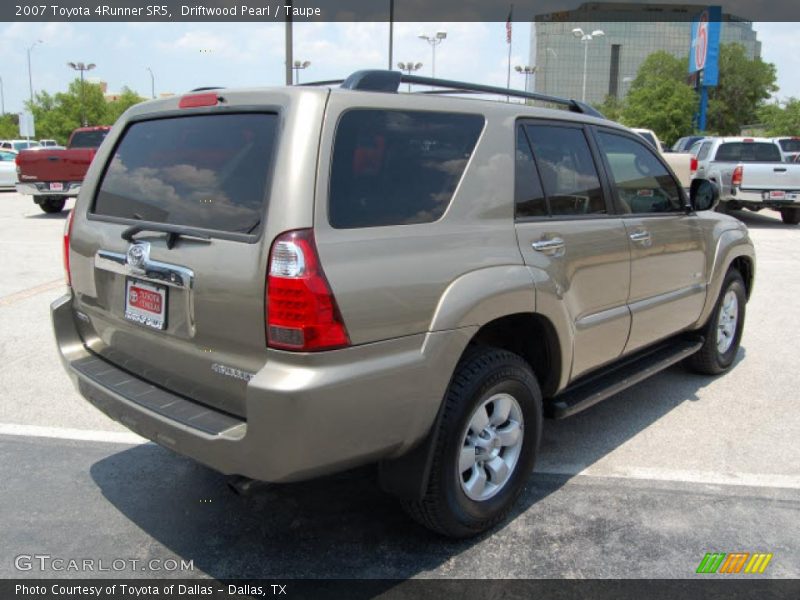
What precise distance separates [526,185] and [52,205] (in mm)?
15784

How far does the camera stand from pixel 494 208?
3.01 m

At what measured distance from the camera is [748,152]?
16.2 meters

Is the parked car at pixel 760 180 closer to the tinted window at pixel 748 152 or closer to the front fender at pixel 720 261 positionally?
the tinted window at pixel 748 152

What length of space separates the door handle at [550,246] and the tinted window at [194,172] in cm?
131

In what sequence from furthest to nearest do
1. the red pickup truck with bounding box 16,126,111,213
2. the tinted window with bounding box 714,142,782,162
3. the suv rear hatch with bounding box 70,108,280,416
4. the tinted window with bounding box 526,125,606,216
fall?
the tinted window with bounding box 714,142,782,162, the red pickup truck with bounding box 16,126,111,213, the tinted window with bounding box 526,125,606,216, the suv rear hatch with bounding box 70,108,280,416

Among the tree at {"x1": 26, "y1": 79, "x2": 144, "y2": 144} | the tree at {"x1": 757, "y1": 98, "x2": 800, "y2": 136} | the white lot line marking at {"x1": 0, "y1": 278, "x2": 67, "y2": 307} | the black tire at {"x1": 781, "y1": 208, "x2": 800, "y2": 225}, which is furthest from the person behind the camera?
the tree at {"x1": 26, "y1": 79, "x2": 144, "y2": 144}

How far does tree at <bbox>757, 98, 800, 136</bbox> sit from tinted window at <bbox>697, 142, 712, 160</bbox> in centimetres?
2550

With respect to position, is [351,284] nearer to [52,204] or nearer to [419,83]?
[419,83]

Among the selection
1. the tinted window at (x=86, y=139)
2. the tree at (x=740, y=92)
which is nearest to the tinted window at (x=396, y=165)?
the tinted window at (x=86, y=139)

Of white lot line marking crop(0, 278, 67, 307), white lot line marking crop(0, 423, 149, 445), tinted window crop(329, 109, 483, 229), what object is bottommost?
white lot line marking crop(0, 423, 149, 445)

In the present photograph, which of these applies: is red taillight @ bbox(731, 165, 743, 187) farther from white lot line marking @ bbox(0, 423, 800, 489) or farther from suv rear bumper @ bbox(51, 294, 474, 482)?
suv rear bumper @ bbox(51, 294, 474, 482)

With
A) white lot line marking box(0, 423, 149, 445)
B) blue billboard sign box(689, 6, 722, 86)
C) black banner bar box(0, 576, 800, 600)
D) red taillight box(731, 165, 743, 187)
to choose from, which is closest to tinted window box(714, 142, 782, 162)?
red taillight box(731, 165, 743, 187)

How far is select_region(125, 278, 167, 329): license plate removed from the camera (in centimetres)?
276

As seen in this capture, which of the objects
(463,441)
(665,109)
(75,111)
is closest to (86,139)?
(463,441)
